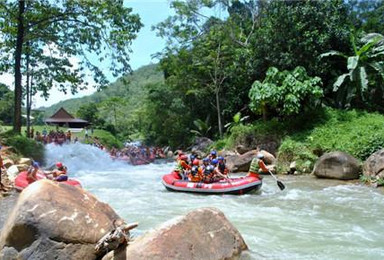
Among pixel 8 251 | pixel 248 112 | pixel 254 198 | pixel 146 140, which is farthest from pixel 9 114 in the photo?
pixel 8 251

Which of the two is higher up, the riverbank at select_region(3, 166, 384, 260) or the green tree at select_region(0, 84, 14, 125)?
the green tree at select_region(0, 84, 14, 125)

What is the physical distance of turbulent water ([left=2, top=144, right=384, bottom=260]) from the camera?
5.89 meters

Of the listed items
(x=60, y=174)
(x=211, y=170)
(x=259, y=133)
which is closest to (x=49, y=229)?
(x=60, y=174)

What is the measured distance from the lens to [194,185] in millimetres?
11023

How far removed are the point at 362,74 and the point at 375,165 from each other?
6.52 m

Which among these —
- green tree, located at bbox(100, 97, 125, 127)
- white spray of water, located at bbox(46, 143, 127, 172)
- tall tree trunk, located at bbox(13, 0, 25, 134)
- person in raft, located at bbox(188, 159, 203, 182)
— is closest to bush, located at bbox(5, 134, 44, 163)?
white spray of water, located at bbox(46, 143, 127, 172)

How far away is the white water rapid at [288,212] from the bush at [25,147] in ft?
A: 9.75

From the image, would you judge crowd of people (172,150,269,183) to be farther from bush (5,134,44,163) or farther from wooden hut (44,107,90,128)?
wooden hut (44,107,90,128)

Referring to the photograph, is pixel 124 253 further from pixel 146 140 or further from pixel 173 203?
pixel 146 140

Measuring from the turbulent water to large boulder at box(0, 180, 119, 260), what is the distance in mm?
1281

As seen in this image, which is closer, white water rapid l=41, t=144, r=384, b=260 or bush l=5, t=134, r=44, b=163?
white water rapid l=41, t=144, r=384, b=260

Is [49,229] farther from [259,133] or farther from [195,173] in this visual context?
[259,133]

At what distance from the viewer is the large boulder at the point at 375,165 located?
11.7 m

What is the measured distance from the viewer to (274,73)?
1762 cm
